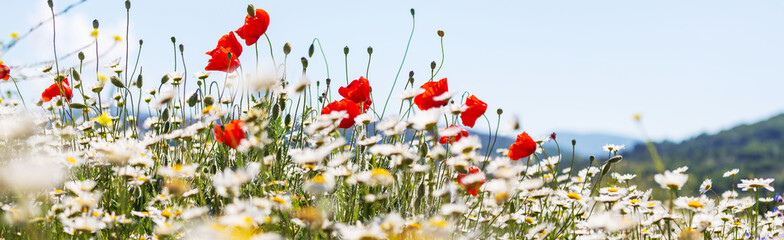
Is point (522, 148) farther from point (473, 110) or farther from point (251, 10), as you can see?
point (251, 10)

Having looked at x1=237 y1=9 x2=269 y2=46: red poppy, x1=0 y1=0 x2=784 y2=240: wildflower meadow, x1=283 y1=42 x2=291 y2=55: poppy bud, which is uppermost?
x1=237 y1=9 x2=269 y2=46: red poppy

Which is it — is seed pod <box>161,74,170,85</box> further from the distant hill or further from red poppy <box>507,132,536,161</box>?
the distant hill

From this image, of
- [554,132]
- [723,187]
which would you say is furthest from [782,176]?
[554,132]

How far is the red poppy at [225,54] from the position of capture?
3.13 m

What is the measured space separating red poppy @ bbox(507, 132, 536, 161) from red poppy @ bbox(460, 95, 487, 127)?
0.75 ft

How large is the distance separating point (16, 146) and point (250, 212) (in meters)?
1.63

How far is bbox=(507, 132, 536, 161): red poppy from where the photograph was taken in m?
2.94

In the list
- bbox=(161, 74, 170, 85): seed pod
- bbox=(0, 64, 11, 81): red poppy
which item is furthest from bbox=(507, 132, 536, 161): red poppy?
bbox=(0, 64, 11, 81): red poppy

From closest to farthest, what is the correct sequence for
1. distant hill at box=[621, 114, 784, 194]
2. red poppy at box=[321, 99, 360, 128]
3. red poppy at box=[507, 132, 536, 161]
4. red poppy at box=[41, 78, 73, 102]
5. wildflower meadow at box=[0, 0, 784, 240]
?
wildflower meadow at box=[0, 0, 784, 240] → red poppy at box=[321, 99, 360, 128] → red poppy at box=[507, 132, 536, 161] → red poppy at box=[41, 78, 73, 102] → distant hill at box=[621, 114, 784, 194]

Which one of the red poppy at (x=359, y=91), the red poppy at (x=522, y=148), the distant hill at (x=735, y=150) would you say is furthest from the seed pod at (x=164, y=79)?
the distant hill at (x=735, y=150)

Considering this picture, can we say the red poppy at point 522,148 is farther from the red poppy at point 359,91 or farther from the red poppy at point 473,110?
the red poppy at point 359,91

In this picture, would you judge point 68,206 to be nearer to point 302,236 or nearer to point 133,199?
point 133,199

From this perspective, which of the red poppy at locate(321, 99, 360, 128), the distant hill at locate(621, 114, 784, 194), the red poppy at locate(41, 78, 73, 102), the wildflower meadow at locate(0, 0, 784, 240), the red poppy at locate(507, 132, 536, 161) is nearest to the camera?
the wildflower meadow at locate(0, 0, 784, 240)

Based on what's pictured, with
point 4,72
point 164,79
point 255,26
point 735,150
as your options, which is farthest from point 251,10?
point 735,150
